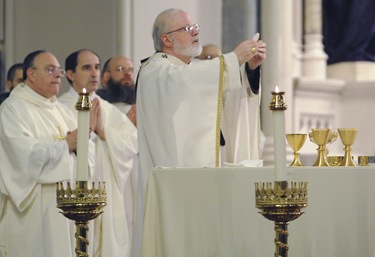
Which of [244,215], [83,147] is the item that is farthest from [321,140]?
[83,147]

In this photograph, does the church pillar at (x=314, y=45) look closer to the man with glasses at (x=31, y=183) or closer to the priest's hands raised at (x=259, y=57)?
the man with glasses at (x=31, y=183)

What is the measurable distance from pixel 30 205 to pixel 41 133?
0.47m

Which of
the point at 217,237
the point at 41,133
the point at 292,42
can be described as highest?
the point at 292,42

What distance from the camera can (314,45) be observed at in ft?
33.6

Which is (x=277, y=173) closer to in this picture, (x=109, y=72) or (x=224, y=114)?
(x=224, y=114)

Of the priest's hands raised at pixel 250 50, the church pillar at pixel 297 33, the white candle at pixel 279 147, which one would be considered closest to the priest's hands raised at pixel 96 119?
the priest's hands raised at pixel 250 50

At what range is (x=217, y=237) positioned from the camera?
4.55 m

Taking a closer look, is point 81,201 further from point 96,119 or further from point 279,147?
point 96,119

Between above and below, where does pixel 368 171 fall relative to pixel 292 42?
below

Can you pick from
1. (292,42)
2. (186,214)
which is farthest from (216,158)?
(292,42)

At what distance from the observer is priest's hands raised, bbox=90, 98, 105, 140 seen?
7.32 metres

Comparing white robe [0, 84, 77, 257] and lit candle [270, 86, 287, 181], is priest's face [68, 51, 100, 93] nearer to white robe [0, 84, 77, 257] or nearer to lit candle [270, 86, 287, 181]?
white robe [0, 84, 77, 257]

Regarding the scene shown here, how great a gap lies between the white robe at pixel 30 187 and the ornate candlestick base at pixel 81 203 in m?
2.77

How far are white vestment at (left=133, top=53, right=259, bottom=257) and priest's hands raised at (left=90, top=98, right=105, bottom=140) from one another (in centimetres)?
164
